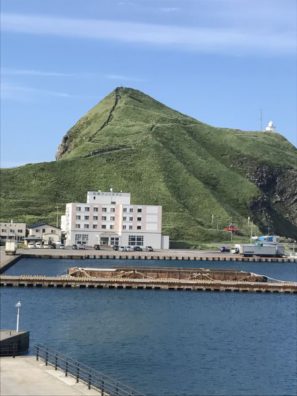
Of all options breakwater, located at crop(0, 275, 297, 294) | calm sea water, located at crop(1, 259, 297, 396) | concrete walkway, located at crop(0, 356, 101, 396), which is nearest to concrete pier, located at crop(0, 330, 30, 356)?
concrete walkway, located at crop(0, 356, 101, 396)

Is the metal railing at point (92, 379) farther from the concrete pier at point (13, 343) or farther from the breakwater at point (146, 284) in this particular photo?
the breakwater at point (146, 284)

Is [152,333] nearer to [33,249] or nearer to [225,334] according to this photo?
[225,334]

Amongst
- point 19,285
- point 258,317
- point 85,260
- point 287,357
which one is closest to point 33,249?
point 85,260

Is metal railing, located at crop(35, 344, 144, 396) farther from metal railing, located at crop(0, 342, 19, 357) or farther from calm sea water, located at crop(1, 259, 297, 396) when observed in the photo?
calm sea water, located at crop(1, 259, 297, 396)

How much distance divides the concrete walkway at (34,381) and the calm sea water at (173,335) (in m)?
9.95

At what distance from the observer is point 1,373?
4175 cm

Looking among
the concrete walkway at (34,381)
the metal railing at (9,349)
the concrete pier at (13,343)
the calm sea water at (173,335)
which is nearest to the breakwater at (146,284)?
the calm sea water at (173,335)

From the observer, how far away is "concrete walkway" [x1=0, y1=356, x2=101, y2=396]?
38.3 m

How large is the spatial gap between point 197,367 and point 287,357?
32.8ft

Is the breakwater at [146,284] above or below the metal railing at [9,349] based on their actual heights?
above

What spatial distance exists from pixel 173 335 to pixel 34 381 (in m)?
35.6

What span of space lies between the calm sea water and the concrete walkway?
995 centimetres

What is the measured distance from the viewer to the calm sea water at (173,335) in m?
55.9

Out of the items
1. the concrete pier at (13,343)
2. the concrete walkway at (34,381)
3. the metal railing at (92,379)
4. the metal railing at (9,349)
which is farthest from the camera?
the concrete pier at (13,343)
